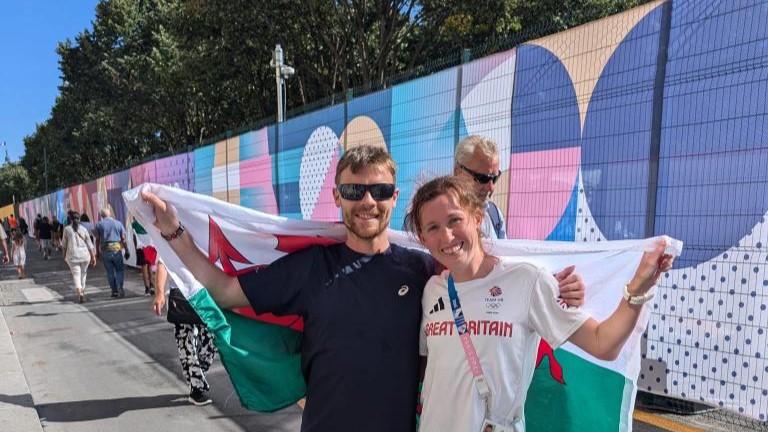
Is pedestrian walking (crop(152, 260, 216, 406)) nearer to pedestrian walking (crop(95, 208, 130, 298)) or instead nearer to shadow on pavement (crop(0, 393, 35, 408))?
shadow on pavement (crop(0, 393, 35, 408))

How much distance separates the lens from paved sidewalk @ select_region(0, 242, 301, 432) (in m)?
4.65

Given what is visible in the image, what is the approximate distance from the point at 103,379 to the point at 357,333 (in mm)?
5037

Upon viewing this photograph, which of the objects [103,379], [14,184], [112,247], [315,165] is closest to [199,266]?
[103,379]

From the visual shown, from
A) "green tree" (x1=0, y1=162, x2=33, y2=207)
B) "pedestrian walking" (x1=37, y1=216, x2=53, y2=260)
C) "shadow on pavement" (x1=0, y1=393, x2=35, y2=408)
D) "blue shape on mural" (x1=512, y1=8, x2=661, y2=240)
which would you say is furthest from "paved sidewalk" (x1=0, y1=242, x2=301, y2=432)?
"green tree" (x1=0, y1=162, x2=33, y2=207)

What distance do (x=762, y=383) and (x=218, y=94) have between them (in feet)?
86.4

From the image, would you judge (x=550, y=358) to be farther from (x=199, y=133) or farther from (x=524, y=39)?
(x=199, y=133)

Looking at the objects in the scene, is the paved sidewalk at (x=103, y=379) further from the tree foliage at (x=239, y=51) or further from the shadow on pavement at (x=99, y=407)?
the tree foliage at (x=239, y=51)

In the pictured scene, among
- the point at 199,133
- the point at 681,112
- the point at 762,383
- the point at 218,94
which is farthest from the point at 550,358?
the point at 199,133

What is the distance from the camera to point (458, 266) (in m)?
1.84

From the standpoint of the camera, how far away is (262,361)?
241 cm

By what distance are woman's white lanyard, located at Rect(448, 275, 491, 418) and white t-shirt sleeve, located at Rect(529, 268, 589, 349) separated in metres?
0.21

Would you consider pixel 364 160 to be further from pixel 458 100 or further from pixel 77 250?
pixel 77 250

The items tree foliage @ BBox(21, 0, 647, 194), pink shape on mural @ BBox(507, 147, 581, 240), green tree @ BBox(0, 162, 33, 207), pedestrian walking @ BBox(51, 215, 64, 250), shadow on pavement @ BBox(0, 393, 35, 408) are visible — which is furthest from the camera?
green tree @ BBox(0, 162, 33, 207)

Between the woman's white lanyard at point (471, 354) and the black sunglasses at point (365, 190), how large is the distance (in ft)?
1.65
